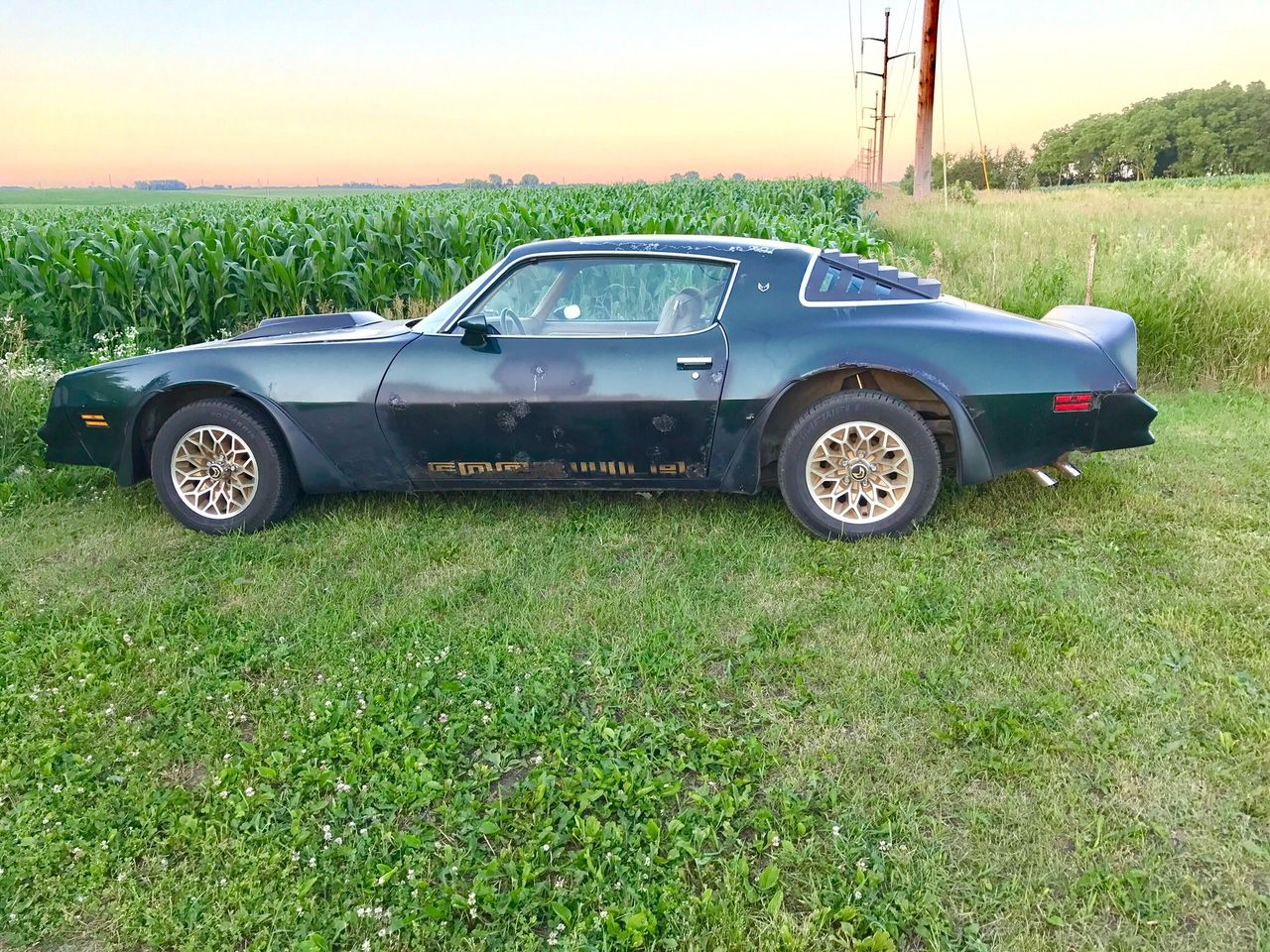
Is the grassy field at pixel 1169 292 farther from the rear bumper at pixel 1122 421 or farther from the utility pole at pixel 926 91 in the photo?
the utility pole at pixel 926 91

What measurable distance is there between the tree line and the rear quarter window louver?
68.1 meters

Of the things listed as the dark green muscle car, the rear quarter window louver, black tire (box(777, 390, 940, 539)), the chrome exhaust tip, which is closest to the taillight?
the dark green muscle car

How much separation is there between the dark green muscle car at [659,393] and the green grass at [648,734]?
296 mm

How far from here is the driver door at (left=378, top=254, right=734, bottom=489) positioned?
3971 mm

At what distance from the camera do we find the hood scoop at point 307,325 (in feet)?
15.5

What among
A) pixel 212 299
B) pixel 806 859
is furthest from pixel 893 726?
pixel 212 299

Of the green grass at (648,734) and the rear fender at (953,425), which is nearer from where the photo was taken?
the green grass at (648,734)

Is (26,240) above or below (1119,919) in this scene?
above

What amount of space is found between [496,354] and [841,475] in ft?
5.45

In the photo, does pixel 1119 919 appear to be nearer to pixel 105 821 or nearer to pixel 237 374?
pixel 105 821

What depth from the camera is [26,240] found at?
30.1 ft

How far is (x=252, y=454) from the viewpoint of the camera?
4309 millimetres

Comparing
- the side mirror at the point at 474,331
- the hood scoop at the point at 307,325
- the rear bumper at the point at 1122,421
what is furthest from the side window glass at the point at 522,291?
the rear bumper at the point at 1122,421

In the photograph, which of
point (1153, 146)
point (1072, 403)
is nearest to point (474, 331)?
point (1072, 403)
